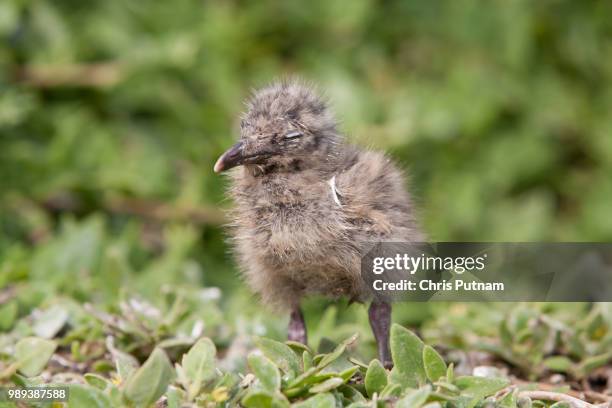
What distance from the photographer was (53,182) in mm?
4574

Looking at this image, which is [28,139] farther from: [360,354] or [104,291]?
[360,354]

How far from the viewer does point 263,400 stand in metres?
2.04

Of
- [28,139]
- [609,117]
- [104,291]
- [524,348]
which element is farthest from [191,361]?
[609,117]

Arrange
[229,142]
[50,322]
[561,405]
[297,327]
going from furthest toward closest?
1. [229,142]
2. [50,322]
3. [297,327]
4. [561,405]

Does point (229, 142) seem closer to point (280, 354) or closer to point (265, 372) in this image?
point (280, 354)

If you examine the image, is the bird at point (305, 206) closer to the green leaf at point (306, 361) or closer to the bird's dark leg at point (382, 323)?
the bird's dark leg at point (382, 323)

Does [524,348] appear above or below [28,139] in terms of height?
below

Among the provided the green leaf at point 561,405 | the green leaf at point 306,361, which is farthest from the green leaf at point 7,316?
the green leaf at point 561,405

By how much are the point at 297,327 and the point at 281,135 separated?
551 millimetres

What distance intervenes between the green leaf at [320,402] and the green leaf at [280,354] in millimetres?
191

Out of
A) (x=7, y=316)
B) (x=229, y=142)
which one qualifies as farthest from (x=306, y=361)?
(x=229, y=142)

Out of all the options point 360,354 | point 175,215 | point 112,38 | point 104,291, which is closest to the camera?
point 360,354

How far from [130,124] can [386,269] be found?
10.8ft

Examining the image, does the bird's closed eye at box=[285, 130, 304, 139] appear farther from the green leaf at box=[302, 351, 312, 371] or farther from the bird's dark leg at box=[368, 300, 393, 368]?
the green leaf at box=[302, 351, 312, 371]
